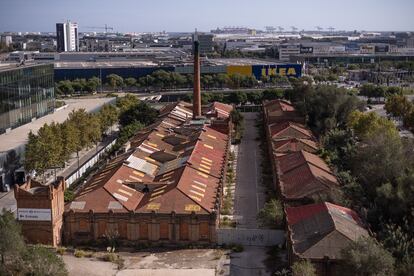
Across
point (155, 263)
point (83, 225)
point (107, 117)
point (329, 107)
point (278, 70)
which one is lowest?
point (155, 263)

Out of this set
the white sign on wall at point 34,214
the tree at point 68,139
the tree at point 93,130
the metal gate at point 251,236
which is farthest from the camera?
the tree at point 93,130

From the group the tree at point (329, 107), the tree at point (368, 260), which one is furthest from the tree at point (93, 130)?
the tree at point (368, 260)

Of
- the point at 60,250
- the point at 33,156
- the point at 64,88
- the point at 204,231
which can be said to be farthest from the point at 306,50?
the point at 60,250

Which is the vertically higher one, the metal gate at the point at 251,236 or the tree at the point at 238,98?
the tree at the point at 238,98

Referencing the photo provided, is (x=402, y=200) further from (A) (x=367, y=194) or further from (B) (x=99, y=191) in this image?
(B) (x=99, y=191)

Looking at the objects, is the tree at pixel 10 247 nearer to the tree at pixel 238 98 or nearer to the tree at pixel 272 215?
the tree at pixel 272 215

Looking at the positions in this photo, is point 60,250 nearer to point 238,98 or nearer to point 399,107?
point 399,107

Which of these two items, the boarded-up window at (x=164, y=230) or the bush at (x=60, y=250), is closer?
the bush at (x=60, y=250)

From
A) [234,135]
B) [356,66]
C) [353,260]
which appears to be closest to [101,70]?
[234,135]
